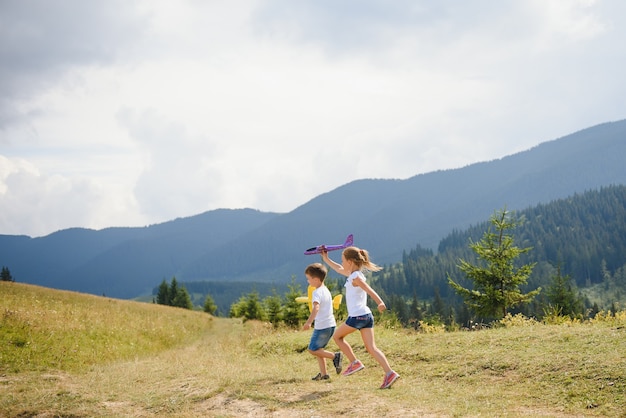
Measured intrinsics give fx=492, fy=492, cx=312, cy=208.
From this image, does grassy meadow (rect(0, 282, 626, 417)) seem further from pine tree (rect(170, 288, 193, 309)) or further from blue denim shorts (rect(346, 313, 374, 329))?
pine tree (rect(170, 288, 193, 309))

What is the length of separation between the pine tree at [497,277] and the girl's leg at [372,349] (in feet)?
50.6

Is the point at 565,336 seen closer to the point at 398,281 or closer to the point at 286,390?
the point at 286,390

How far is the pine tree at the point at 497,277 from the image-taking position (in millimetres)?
24109

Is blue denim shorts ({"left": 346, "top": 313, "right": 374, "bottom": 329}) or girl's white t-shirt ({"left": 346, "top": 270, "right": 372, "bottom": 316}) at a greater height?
girl's white t-shirt ({"left": 346, "top": 270, "right": 372, "bottom": 316})

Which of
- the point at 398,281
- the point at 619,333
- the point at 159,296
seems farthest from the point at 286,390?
the point at 398,281

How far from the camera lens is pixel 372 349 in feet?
30.5

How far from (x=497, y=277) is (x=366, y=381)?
1605 centimetres

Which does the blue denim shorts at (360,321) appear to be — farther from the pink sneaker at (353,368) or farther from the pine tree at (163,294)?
the pine tree at (163,294)

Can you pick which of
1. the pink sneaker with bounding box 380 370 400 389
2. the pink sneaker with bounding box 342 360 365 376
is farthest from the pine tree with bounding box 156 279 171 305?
the pink sneaker with bounding box 380 370 400 389

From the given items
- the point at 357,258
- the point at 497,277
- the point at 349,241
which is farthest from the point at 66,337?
the point at 497,277

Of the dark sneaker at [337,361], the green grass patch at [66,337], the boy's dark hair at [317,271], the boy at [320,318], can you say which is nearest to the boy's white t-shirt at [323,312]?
the boy at [320,318]

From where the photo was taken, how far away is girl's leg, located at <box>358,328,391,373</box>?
361 inches

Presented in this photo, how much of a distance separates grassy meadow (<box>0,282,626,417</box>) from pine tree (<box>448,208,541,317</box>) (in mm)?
8081

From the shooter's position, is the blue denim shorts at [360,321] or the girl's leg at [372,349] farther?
the blue denim shorts at [360,321]
